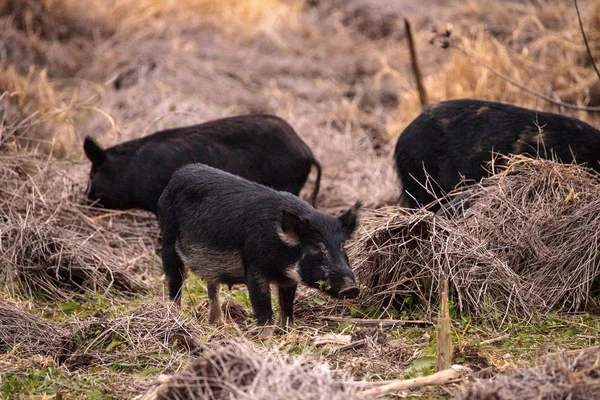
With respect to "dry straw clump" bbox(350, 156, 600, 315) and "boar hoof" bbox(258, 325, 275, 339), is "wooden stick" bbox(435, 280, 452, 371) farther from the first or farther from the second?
"dry straw clump" bbox(350, 156, 600, 315)

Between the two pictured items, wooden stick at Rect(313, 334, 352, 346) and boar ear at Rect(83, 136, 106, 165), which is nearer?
wooden stick at Rect(313, 334, 352, 346)

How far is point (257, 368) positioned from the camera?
162 inches

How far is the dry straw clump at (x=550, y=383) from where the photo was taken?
13.3ft

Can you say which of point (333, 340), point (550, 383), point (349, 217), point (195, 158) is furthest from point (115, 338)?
point (195, 158)

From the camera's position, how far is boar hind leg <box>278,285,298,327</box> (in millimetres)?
6113

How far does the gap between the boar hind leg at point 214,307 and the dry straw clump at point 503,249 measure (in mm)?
988

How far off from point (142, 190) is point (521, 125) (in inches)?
135

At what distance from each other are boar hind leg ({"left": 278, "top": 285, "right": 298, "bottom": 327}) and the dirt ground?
16 centimetres

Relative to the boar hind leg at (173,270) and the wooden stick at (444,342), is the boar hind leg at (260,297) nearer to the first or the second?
the boar hind leg at (173,270)

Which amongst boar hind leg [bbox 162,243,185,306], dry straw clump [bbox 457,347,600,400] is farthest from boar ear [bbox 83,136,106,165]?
dry straw clump [bbox 457,347,600,400]

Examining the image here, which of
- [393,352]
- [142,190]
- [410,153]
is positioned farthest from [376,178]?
[393,352]

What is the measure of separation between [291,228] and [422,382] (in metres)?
1.59

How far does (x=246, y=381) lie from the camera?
4137mm

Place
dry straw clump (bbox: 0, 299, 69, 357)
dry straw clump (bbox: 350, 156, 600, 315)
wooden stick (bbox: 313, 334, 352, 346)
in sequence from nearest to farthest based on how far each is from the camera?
1. wooden stick (bbox: 313, 334, 352, 346)
2. dry straw clump (bbox: 0, 299, 69, 357)
3. dry straw clump (bbox: 350, 156, 600, 315)
